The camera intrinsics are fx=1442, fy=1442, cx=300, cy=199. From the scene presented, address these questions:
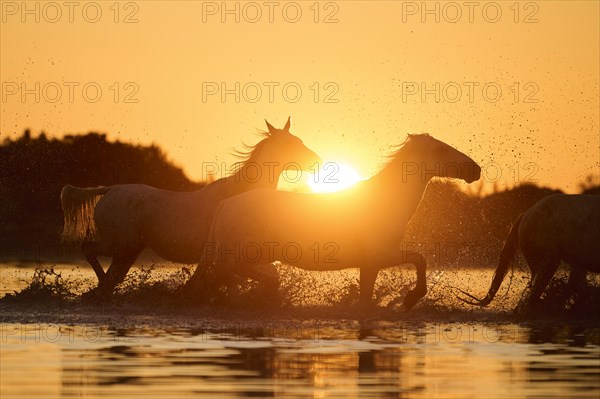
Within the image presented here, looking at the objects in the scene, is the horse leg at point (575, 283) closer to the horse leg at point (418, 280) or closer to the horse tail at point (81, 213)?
the horse leg at point (418, 280)

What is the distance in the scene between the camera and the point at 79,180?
2219 inches

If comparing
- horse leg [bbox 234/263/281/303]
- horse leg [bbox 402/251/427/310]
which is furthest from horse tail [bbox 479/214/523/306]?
horse leg [bbox 234/263/281/303]

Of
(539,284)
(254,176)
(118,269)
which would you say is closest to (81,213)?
(118,269)

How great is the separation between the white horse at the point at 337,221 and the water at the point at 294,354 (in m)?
0.63

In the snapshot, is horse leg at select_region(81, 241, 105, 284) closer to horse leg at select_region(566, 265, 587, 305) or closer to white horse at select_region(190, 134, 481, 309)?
white horse at select_region(190, 134, 481, 309)

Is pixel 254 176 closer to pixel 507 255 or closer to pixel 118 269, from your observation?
pixel 118 269

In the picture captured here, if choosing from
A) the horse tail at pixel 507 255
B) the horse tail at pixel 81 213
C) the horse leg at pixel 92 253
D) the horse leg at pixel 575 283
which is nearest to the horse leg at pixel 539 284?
the horse leg at pixel 575 283

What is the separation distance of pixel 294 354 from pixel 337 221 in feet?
15.8

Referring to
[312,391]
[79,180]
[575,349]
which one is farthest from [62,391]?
[79,180]

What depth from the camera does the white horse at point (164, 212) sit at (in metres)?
18.7

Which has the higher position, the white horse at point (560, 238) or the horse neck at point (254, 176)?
the horse neck at point (254, 176)

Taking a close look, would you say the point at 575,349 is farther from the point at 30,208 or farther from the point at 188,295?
the point at 30,208

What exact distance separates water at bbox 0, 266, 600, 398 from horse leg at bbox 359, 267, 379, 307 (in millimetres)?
225

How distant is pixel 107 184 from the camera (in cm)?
5406
